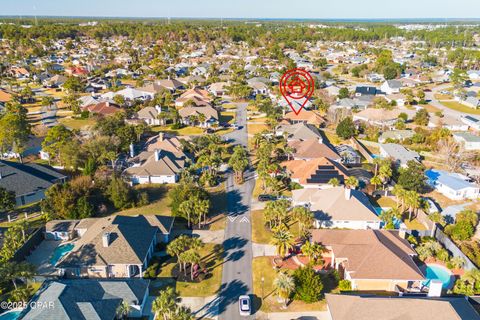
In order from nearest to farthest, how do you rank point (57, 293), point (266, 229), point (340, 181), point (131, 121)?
point (57, 293) < point (266, 229) < point (340, 181) < point (131, 121)

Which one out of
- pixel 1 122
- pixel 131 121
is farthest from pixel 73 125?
pixel 1 122

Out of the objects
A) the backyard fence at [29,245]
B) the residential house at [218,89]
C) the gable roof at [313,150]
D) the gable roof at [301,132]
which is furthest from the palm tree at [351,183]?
the residential house at [218,89]

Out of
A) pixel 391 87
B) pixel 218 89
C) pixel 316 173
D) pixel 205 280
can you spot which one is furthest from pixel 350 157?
pixel 391 87

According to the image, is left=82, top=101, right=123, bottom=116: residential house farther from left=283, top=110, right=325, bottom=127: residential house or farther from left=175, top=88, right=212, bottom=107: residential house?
left=283, top=110, right=325, bottom=127: residential house

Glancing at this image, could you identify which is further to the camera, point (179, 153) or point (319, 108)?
point (319, 108)

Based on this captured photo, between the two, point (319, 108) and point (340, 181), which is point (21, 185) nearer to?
point (340, 181)

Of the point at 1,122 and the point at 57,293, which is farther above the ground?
the point at 1,122

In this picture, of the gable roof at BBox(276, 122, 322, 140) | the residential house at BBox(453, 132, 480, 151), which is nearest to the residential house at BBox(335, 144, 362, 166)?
the gable roof at BBox(276, 122, 322, 140)
